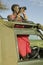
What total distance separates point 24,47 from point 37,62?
13.9 inches

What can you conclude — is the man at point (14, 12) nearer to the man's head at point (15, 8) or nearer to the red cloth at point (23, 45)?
the man's head at point (15, 8)

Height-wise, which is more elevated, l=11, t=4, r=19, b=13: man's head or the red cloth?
l=11, t=4, r=19, b=13: man's head

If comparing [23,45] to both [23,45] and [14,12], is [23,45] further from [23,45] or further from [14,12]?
[14,12]

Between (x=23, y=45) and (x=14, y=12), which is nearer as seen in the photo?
(x=23, y=45)

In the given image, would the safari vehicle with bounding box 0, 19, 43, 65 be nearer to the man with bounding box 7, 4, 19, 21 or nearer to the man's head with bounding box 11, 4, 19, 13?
the man with bounding box 7, 4, 19, 21

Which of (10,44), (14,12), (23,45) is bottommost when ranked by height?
(23,45)

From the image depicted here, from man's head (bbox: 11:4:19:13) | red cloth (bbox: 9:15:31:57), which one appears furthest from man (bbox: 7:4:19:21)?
red cloth (bbox: 9:15:31:57)

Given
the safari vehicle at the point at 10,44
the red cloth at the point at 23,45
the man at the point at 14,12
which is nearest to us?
the safari vehicle at the point at 10,44

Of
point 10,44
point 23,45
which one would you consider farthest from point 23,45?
point 10,44

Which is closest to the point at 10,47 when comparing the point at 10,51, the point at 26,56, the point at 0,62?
the point at 10,51

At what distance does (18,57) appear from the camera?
3844mm

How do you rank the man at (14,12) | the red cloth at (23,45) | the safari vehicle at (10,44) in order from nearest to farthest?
the safari vehicle at (10,44) → the red cloth at (23,45) → the man at (14,12)

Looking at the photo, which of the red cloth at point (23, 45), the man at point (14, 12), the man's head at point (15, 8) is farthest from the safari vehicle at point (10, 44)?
the man's head at point (15, 8)

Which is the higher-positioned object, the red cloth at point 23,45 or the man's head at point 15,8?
the man's head at point 15,8
